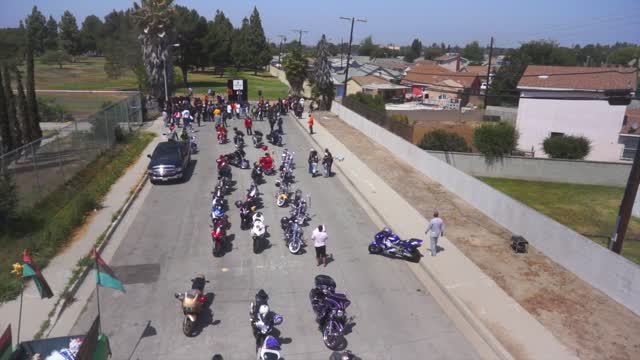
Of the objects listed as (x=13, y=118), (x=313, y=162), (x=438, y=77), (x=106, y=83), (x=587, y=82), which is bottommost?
(x=313, y=162)

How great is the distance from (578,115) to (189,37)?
168ft

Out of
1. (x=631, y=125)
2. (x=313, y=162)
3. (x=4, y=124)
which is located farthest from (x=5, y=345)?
(x=631, y=125)

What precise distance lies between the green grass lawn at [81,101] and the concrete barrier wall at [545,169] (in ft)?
107

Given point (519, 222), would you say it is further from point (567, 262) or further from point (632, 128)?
point (632, 128)

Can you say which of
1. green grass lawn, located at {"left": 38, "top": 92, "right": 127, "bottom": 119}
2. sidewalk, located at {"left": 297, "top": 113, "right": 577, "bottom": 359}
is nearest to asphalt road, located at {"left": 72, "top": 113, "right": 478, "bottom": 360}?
sidewalk, located at {"left": 297, "top": 113, "right": 577, "bottom": 359}

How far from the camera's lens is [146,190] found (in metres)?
20.7

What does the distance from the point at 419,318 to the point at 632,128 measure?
30823 millimetres

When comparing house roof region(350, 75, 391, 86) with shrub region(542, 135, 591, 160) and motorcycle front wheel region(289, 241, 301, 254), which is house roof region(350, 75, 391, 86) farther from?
motorcycle front wheel region(289, 241, 301, 254)

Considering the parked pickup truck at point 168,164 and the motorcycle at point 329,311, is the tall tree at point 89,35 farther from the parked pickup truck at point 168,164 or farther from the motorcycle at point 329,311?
the motorcycle at point 329,311

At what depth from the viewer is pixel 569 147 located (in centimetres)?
3042

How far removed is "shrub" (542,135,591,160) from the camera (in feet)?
99.4

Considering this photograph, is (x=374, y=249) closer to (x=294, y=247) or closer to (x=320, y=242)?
(x=320, y=242)

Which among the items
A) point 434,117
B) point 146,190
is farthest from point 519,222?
point 434,117

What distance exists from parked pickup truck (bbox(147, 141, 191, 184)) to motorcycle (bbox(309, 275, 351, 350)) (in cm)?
1204
